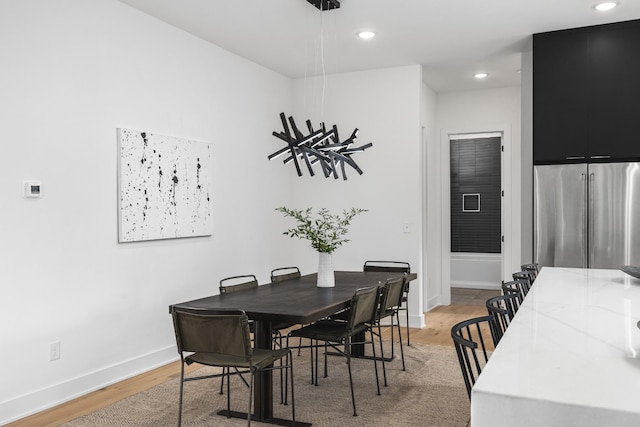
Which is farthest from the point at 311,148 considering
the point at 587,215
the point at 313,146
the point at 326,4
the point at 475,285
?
the point at 475,285

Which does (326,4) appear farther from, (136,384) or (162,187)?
(136,384)

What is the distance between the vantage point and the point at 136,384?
419 centimetres

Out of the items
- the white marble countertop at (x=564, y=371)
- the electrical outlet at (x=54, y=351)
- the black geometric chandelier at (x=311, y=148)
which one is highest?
the black geometric chandelier at (x=311, y=148)

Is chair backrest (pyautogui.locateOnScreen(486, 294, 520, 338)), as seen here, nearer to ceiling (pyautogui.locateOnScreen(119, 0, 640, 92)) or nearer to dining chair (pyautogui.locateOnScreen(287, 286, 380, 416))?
dining chair (pyautogui.locateOnScreen(287, 286, 380, 416))

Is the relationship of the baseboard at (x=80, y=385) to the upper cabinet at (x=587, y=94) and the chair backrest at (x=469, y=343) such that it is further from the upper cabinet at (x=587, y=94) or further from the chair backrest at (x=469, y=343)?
the upper cabinet at (x=587, y=94)

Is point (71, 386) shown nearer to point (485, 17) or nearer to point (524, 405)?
point (524, 405)

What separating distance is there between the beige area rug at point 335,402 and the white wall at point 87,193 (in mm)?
491

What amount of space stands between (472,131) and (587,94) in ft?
8.23

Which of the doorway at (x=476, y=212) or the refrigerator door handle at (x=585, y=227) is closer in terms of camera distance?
the refrigerator door handle at (x=585, y=227)

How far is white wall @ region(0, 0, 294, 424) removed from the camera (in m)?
3.50

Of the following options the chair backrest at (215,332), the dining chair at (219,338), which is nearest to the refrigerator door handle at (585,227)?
the dining chair at (219,338)

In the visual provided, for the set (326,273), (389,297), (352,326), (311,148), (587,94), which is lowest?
(352,326)

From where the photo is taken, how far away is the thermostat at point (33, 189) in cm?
353

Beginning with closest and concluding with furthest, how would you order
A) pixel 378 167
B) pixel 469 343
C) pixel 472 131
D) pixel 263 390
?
pixel 469 343, pixel 263 390, pixel 378 167, pixel 472 131
